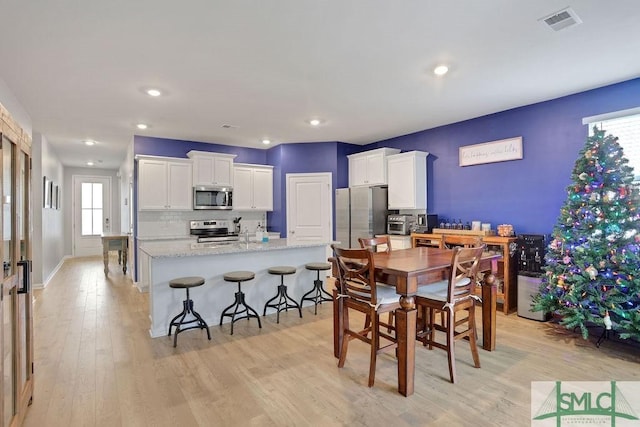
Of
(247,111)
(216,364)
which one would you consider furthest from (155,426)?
(247,111)

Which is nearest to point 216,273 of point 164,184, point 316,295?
point 316,295

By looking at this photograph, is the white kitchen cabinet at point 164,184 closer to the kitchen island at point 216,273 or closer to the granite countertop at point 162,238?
the granite countertop at point 162,238

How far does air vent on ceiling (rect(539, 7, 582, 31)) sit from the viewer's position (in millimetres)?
2329

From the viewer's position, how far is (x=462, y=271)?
8.46 ft

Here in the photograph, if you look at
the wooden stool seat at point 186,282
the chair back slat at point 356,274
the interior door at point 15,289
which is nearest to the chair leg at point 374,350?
the chair back slat at point 356,274

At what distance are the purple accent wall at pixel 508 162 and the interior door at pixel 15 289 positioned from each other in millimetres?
4008

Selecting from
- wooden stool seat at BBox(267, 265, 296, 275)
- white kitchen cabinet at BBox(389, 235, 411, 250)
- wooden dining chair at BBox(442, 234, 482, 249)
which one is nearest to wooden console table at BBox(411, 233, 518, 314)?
wooden dining chair at BBox(442, 234, 482, 249)

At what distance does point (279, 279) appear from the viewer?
14.5 feet

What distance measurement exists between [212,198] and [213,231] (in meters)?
0.65

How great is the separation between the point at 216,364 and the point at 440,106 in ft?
12.8

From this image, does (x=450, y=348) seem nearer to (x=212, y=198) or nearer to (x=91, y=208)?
(x=212, y=198)

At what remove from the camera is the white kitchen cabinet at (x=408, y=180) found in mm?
5484

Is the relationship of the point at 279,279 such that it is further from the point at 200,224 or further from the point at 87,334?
the point at 200,224

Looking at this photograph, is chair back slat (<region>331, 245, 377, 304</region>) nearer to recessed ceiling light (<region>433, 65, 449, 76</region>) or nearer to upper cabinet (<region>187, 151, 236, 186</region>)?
recessed ceiling light (<region>433, 65, 449, 76</region>)
